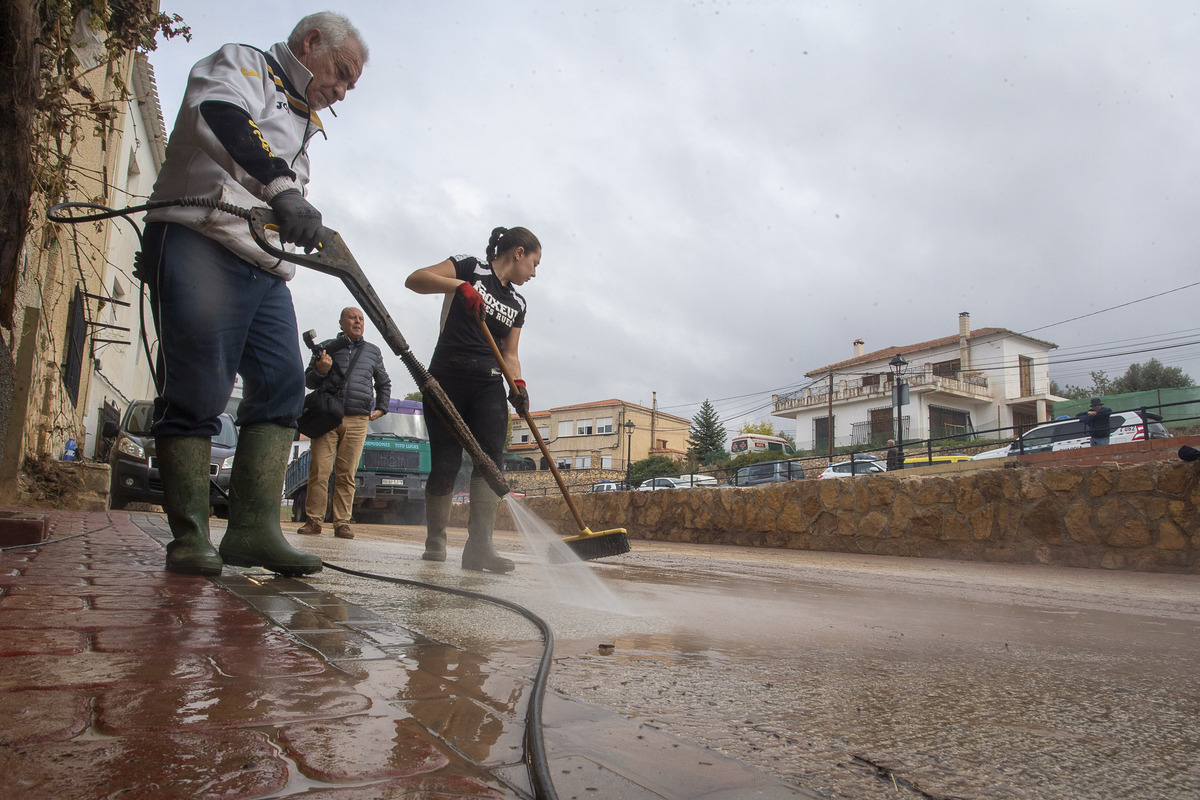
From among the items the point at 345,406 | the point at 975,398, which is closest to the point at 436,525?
the point at 345,406

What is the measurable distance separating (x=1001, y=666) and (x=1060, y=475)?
21.1 feet

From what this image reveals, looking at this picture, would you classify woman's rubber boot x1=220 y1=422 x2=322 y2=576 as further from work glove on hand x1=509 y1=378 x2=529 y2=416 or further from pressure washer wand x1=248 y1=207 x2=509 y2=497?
work glove on hand x1=509 y1=378 x2=529 y2=416

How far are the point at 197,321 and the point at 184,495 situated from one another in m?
0.59

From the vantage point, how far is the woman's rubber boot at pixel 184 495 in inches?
102

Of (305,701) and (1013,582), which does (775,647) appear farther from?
(1013,582)

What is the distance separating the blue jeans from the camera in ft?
8.43

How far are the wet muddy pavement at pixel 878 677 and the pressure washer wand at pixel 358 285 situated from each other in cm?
73

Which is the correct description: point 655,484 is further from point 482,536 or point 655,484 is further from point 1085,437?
point 482,536

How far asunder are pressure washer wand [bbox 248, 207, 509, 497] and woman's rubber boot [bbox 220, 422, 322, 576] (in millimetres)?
530

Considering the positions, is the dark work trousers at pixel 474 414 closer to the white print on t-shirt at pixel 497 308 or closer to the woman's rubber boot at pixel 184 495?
the white print on t-shirt at pixel 497 308

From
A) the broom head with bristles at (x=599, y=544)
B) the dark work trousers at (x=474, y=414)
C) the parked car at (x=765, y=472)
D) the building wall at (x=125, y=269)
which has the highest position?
the building wall at (x=125, y=269)

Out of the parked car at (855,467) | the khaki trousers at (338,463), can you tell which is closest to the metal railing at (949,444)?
the parked car at (855,467)

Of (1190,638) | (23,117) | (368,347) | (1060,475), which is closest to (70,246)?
(368,347)

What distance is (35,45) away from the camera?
1928mm
